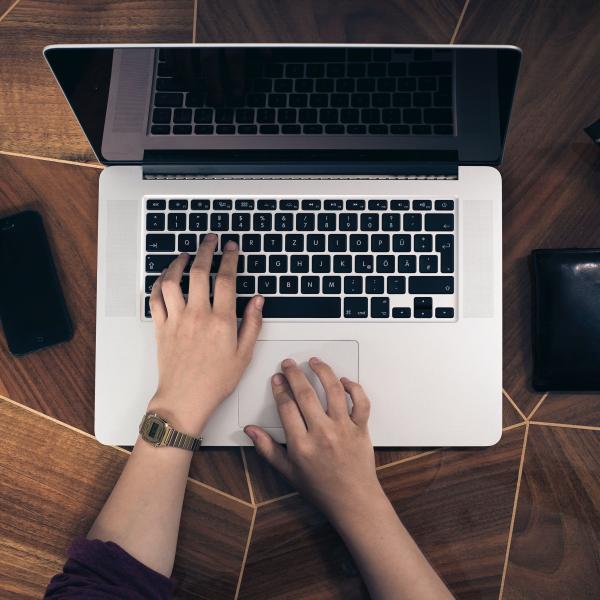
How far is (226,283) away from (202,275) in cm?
3

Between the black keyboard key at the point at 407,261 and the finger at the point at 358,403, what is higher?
the black keyboard key at the point at 407,261

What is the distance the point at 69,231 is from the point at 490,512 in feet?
2.37

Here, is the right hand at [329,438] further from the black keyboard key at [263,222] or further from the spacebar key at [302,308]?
the black keyboard key at [263,222]

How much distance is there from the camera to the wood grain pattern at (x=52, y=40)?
0.81 m

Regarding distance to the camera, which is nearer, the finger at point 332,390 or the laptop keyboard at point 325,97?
the laptop keyboard at point 325,97

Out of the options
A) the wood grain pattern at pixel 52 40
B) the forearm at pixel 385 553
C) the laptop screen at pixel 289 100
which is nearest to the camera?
the laptop screen at pixel 289 100

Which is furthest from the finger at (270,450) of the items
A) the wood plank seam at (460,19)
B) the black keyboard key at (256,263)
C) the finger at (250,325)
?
the wood plank seam at (460,19)

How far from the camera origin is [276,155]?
0.74 metres

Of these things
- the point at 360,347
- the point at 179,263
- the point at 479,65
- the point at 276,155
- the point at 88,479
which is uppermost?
the point at 479,65

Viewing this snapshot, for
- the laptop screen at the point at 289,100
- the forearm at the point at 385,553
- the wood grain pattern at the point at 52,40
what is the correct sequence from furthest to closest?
the wood grain pattern at the point at 52,40
the forearm at the point at 385,553
the laptop screen at the point at 289,100

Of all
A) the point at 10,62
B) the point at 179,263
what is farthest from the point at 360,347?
the point at 10,62

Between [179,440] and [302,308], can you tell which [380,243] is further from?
[179,440]

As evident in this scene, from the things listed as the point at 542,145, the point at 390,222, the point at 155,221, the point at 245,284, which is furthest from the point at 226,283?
the point at 542,145

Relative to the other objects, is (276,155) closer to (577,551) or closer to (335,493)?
(335,493)
